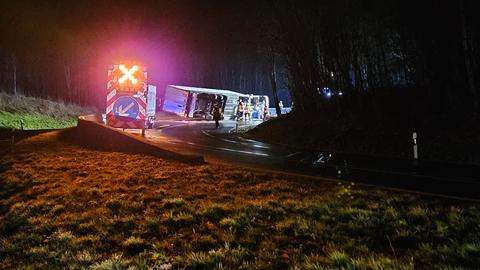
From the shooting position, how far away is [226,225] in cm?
616

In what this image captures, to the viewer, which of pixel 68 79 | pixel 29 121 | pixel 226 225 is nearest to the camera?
pixel 226 225

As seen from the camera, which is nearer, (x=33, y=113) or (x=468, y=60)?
(x=468, y=60)

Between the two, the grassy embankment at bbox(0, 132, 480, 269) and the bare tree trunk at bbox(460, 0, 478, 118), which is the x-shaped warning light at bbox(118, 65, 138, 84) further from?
the bare tree trunk at bbox(460, 0, 478, 118)

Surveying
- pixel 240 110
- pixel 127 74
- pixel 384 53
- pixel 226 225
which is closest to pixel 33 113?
pixel 240 110

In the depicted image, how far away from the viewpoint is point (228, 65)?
78.5 metres

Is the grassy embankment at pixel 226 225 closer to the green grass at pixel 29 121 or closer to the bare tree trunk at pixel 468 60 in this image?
the bare tree trunk at pixel 468 60

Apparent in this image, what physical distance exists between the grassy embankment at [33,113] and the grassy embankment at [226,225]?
2565cm

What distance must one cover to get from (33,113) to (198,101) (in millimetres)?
15407

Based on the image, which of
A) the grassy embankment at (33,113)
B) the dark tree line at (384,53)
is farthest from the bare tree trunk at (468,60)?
the grassy embankment at (33,113)

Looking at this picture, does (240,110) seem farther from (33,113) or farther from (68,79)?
(68,79)

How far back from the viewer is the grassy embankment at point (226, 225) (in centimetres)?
495

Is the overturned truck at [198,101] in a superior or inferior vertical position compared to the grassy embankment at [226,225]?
superior

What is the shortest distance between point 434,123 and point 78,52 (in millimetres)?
45310

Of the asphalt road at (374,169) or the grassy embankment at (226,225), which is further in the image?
the asphalt road at (374,169)
